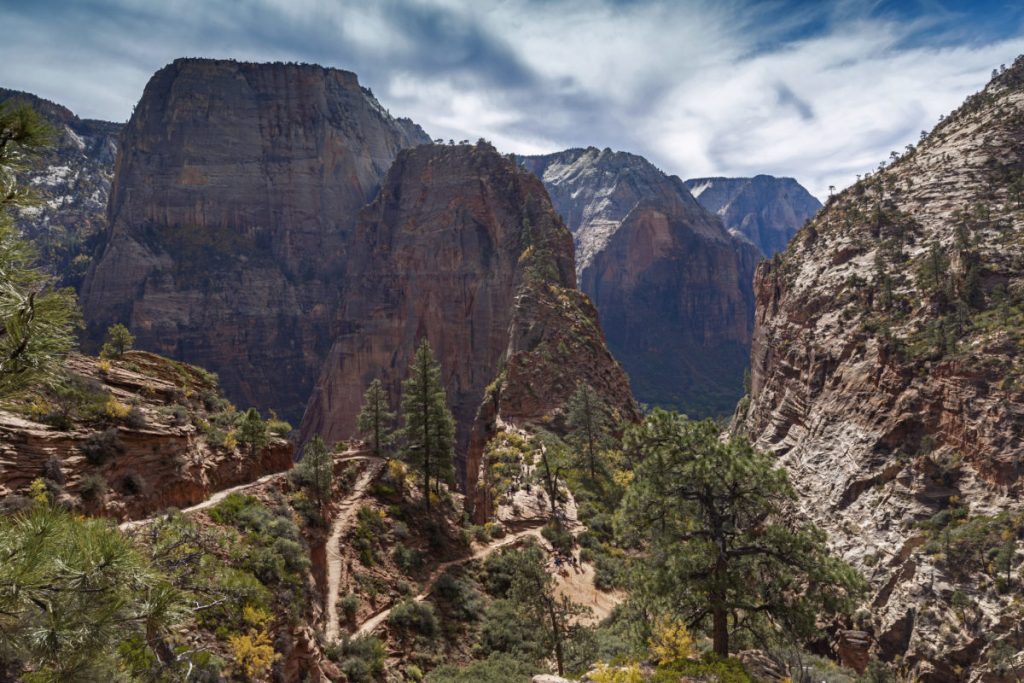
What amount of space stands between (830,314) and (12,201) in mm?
63500

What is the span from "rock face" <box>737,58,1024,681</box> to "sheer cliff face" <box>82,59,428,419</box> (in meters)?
105

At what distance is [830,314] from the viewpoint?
56.6 m

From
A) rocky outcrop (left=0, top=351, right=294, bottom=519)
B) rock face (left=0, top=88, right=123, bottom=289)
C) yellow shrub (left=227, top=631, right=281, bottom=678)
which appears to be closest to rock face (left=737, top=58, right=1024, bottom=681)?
yellow shrub (left=227, top=631, right=281, bottom=678)

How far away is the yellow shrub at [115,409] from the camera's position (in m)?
22.8

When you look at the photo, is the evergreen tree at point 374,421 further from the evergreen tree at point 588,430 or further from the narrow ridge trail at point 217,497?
the evergreen tree at point 588,430

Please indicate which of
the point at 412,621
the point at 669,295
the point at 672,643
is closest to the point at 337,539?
the point at 412,621

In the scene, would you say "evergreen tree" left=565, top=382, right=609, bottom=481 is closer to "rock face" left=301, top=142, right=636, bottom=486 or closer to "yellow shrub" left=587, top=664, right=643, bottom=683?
"rock face" left=301, top=142, right=636, bottom=486

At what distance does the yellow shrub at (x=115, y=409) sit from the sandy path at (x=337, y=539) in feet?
36.4

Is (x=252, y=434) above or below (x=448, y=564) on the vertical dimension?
→ above

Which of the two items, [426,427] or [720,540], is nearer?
[720,540]

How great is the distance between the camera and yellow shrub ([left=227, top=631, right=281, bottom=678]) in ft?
52.4

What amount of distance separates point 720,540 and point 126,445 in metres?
22.7

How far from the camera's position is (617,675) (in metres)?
10.5

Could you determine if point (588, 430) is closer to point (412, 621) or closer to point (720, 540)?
point (412, 621)
